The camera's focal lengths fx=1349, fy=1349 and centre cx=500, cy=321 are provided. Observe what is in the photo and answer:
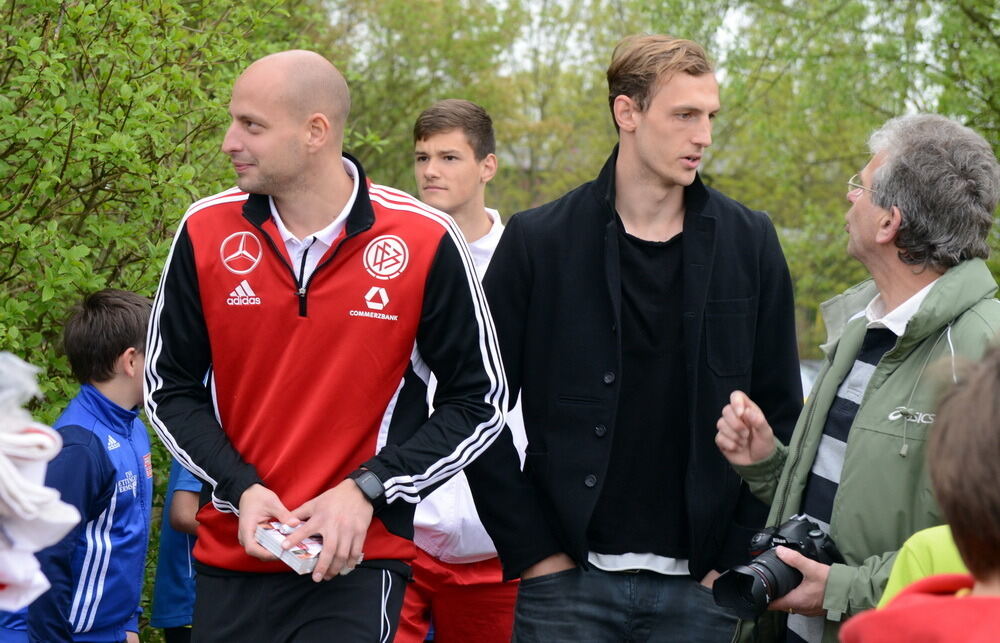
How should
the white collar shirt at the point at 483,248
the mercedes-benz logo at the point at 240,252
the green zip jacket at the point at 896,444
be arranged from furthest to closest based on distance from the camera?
1. the white collar shirt at the point at 483,248
2. the mercedes-benz logo at the point at 240,252
3. the green zip jacket at the point at 896,444

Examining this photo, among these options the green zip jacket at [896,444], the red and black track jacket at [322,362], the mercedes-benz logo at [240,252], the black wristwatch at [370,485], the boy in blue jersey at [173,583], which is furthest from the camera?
the boy in blue jersey at [173,583]

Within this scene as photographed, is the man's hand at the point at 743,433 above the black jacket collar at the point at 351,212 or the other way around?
the other way around

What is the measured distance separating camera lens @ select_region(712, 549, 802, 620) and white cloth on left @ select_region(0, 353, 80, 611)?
189 centimetres

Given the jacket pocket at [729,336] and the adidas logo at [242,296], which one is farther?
the jacket pocket at [729,336]

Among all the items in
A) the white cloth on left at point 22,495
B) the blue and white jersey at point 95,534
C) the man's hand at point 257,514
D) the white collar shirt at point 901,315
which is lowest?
the blue and white jersey at point 95,534

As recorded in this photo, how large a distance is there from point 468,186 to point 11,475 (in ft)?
14.7

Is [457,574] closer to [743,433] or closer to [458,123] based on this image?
[743,433]

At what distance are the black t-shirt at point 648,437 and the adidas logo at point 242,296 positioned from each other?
4.10ft

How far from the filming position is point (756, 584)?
3.69 meters

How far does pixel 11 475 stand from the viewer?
2500 mm

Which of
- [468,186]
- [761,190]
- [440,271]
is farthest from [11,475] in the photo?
[761,190]

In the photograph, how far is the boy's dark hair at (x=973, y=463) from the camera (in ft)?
6.81

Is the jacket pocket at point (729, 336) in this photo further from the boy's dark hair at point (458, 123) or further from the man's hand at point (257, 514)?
the boy's dark hair at point (458, 123)

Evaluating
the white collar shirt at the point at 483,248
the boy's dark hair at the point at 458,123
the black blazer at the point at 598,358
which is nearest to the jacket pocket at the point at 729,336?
the black blazer at the point at 598,358
